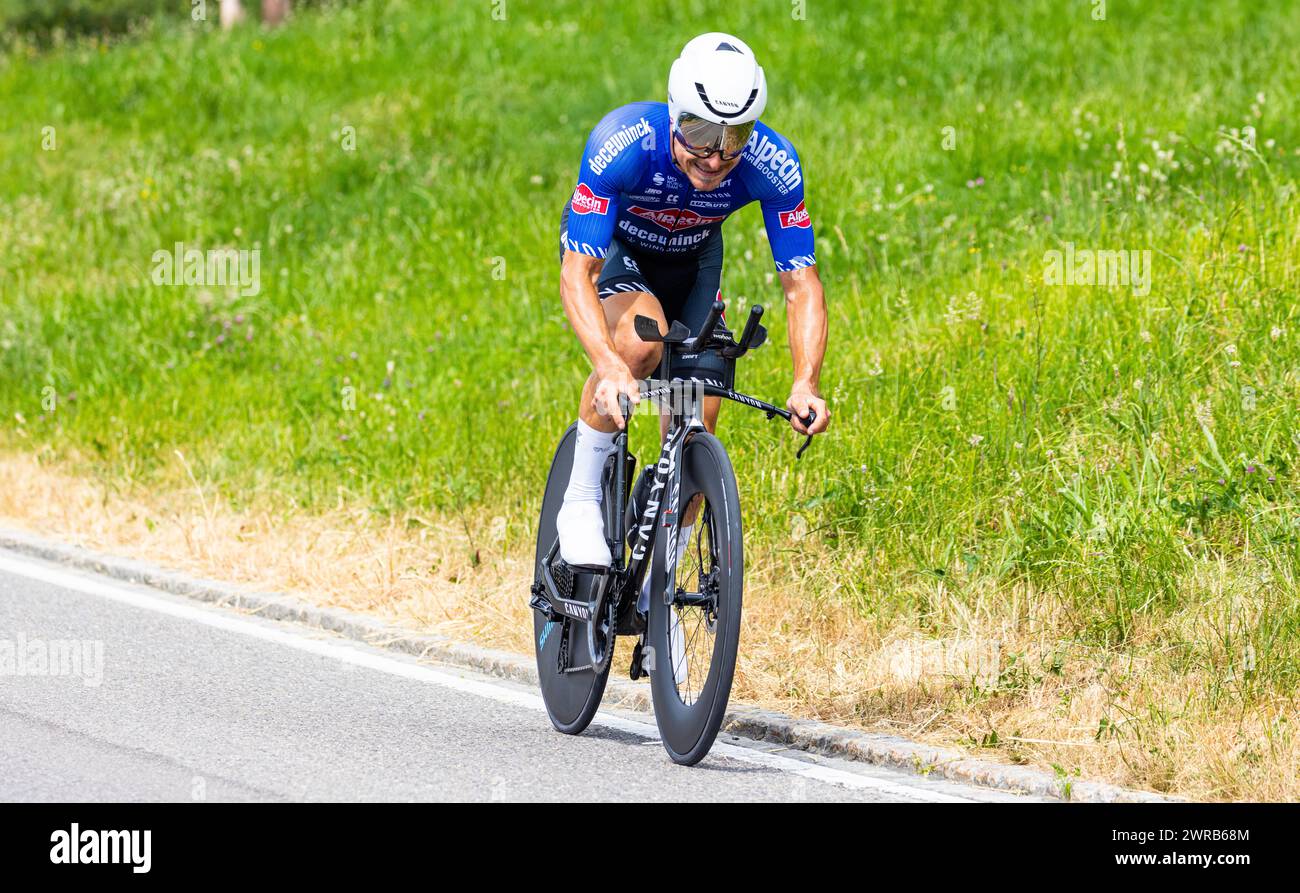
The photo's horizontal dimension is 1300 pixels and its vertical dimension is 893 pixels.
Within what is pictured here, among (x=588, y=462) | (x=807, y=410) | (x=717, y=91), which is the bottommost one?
(x=588, y=462)

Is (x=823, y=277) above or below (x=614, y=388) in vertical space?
above

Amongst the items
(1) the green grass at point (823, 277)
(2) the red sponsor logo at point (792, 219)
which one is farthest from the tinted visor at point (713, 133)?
(1) the green grass at point (823, 277)

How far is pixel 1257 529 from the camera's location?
255 inches

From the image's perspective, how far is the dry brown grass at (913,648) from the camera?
16.8 feet

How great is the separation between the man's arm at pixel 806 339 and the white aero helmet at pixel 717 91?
631mm

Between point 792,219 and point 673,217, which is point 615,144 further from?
point 792,219

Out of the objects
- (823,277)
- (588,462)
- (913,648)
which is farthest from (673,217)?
(823,277)

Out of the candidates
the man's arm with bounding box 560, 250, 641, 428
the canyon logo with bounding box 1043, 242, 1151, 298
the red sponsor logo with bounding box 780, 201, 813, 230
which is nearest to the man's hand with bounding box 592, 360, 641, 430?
the man's arm with bounding box 560, 250, 641, 428

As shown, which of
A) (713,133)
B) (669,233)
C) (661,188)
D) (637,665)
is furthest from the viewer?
(669,233)

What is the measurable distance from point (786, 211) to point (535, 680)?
230 cm

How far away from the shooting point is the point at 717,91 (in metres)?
5.10

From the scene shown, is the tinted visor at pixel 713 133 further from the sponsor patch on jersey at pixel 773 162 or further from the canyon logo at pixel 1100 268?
the canyon logo at pixel 1100 268
